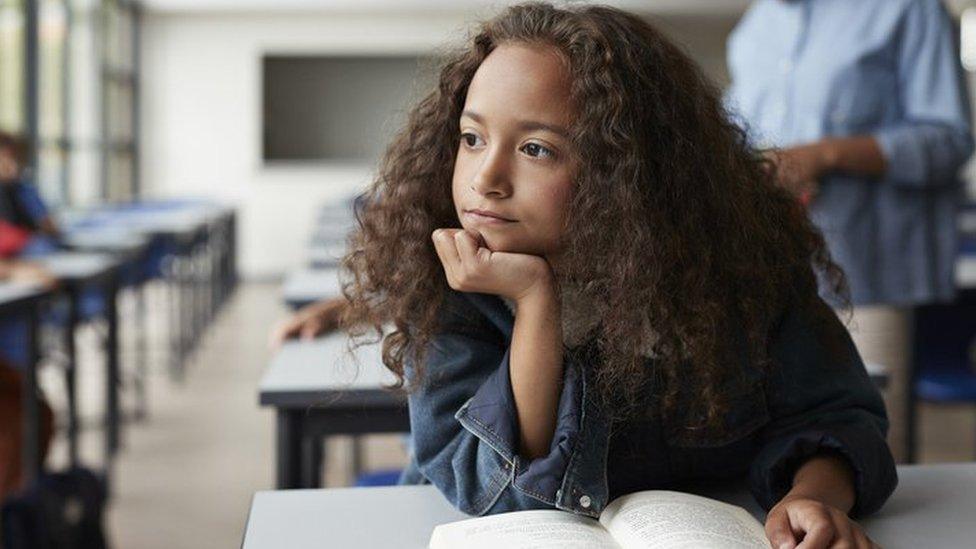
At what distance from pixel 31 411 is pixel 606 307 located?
93.8 inches

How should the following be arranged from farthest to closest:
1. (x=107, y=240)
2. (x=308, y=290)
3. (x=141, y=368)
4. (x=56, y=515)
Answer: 1. (x=141, y=368)
2. (x=107, y=240)
3. (x=308, y=290)
4. (x=56, y=515)

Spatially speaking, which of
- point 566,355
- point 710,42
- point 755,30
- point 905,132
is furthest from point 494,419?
point 710,42

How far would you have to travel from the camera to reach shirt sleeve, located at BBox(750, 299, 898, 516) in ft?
3.30

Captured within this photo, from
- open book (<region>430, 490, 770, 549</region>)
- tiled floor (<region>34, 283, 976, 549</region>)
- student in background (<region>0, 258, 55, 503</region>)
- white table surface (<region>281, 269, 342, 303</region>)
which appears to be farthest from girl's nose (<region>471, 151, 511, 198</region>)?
student in background (<region>0, 258, 55, 503</region>)

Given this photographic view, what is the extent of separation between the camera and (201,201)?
31.7 ft

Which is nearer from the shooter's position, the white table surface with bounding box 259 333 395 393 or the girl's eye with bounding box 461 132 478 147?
the girl's eye with bounding box 461 132 478 147

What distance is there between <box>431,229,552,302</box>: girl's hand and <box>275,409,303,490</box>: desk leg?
71 centimetres

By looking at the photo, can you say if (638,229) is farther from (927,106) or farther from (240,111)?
(240,111)

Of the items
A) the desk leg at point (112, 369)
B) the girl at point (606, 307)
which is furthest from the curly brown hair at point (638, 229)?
the desk leg at point (112, 369)

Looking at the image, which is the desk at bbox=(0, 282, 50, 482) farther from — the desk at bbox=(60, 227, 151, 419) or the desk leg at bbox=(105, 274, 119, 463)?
the desk at bbox=(60, 227, 151, 419)

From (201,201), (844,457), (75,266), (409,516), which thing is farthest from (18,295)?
(201,201)

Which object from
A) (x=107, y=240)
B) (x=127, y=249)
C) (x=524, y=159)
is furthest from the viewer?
(x=107, y=240)

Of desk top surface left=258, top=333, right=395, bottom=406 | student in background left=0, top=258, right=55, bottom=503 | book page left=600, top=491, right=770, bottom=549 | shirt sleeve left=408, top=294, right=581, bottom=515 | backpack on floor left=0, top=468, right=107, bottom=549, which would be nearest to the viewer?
book page left=600, top=491, right=770, bottom=549

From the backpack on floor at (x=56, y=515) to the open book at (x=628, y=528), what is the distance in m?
1.00
